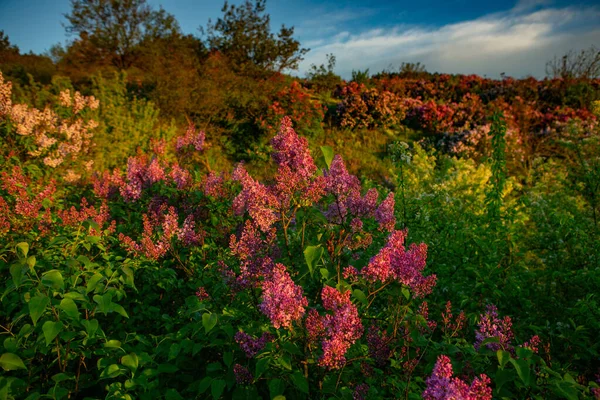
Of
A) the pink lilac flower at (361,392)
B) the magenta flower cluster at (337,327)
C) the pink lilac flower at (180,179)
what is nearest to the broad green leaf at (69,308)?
the magenta flower cluster at (337,327)

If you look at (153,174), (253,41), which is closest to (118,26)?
(253,41)

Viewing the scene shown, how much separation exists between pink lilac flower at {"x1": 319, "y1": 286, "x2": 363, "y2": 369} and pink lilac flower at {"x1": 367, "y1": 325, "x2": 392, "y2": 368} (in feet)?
1.33

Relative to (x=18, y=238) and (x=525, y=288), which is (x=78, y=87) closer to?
(x=18, y=238)

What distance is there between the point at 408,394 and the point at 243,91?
11969 mm

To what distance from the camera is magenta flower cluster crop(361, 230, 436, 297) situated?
69.9 inches

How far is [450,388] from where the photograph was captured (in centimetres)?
127

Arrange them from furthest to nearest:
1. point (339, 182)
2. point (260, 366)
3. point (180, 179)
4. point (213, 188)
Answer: point (180, 179) < point (213, 188) < point (339, 182) < point (260, 366)

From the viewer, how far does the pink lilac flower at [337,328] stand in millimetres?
1519

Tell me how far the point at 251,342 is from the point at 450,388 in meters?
0.91

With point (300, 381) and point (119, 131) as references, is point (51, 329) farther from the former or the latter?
point (119, 131)

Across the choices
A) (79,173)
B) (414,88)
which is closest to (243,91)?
(79,173)

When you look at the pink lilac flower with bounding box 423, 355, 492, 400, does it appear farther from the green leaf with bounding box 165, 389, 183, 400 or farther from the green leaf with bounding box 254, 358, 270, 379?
the green leaf with bounding box 165, 389, 183, 400

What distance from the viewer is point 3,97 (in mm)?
5762

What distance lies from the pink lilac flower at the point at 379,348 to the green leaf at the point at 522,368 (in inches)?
24.9
